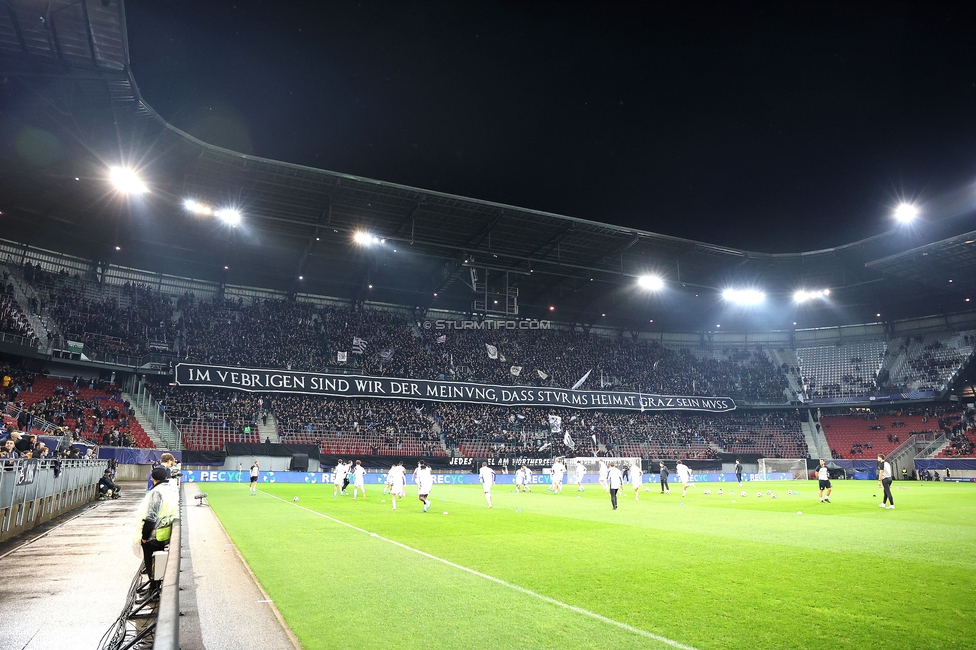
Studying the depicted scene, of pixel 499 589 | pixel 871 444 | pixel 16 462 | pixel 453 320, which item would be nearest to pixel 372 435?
pixel 453 320

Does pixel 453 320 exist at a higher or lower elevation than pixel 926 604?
higher

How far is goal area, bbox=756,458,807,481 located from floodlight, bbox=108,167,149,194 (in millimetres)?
→ 57127

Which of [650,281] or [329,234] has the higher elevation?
[329,234]

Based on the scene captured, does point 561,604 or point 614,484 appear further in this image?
point 614,484

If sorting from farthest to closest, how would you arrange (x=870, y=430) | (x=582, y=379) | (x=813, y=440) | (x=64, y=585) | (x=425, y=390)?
(x=813, y=440), (x=870, y=430), (x=582, y=379), (x=425, y=390), (x=64, y=585)

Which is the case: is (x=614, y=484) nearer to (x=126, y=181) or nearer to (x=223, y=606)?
(x=223, y=606)

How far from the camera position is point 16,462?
1384 centimetres

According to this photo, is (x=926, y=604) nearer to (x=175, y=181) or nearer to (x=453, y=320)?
(x=175, y=181)

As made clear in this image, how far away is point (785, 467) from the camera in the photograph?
59562 millimetres

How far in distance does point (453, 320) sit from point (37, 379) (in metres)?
35.7

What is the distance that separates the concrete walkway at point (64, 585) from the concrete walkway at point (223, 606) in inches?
41.6

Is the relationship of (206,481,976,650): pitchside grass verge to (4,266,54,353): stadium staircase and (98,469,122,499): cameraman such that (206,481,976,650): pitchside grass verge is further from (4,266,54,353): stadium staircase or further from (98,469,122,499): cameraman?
(4,266,54,353): stadium staircase

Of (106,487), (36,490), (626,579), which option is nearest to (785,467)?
(106,487)

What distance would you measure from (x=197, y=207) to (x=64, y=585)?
3506cm
